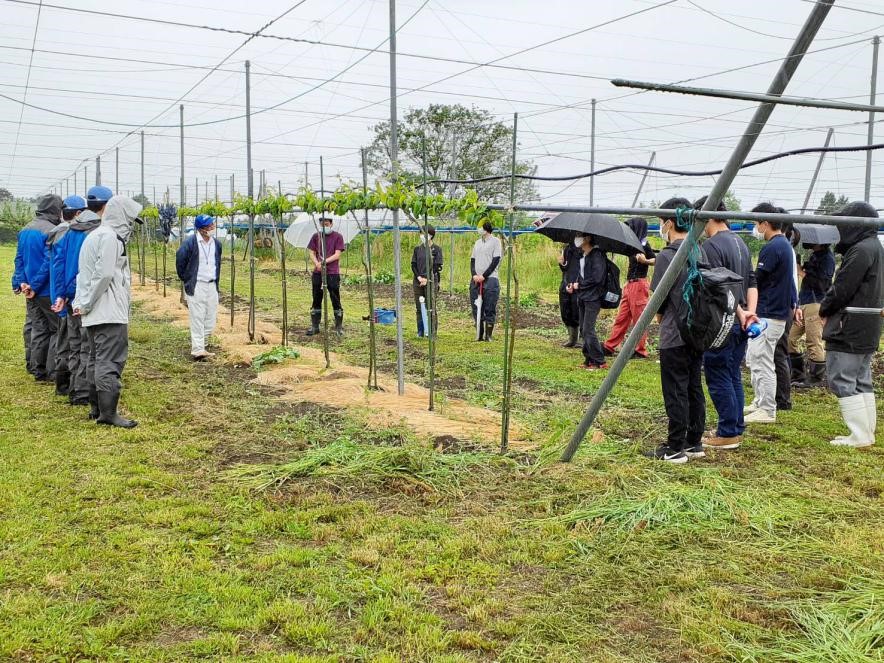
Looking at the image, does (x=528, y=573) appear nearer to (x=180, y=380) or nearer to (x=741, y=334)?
(x=741, y=334)

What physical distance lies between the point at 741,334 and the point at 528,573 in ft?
10.6

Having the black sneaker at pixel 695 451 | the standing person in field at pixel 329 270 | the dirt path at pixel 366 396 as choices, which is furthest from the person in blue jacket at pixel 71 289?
the black sneaker at pixel 695 451

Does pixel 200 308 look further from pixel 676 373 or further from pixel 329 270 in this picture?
pixel 676 373

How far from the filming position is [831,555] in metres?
3.86

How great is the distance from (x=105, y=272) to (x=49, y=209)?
2.46m

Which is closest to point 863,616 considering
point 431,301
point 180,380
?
point 431,301

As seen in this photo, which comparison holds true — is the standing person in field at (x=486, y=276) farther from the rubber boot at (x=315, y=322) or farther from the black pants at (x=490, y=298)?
the rubber boot at (x=315, y=322)

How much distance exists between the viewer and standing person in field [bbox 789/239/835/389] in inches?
327

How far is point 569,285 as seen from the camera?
33.6ft

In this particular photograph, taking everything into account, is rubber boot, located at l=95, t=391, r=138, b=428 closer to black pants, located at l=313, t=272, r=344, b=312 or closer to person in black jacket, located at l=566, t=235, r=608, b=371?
black pants, located at l=313, t=272, r=344, b=312

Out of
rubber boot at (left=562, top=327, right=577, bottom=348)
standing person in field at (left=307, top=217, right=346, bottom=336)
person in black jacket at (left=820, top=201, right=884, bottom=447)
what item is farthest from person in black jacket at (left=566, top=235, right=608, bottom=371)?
standing person in field at (left=307, top=217, right=346, bottom=336)

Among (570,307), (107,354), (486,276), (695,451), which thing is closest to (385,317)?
(486,276)

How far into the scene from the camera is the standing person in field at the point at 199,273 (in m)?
9.62

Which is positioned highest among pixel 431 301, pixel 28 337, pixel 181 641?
pixel 431 301
